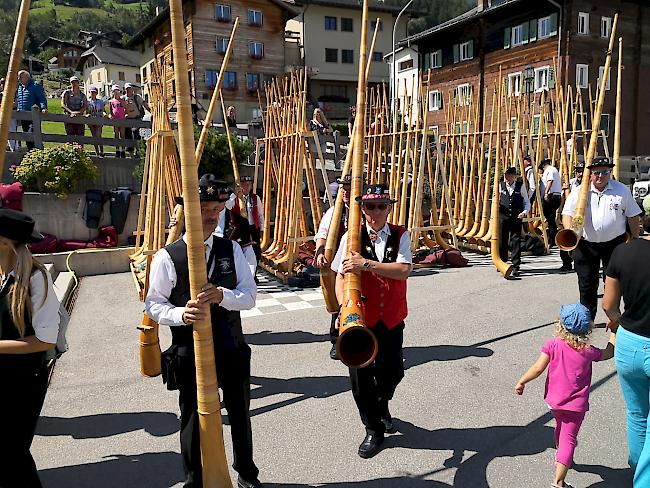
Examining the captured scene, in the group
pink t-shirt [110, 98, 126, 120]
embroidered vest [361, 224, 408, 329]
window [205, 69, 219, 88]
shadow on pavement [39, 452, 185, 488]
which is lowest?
shadow on pavement [39, 452, 185, 488]

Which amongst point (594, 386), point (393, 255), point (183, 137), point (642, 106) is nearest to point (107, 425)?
point (393, 255)

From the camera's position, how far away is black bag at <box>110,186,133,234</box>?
10.9m

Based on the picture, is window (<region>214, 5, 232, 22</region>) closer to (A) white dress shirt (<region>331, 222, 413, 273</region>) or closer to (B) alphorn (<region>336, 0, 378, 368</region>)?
(B) alphorn (<region>336, 0, 378, 368</region>)

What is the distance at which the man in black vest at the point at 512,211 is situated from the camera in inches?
367

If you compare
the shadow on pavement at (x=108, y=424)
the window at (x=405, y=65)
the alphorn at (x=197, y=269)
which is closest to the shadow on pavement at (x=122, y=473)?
the shadow on pavement at (x=108, y=424)

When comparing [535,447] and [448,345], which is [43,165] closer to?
[448,345]

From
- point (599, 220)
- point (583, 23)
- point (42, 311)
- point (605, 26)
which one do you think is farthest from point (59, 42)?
point (42, 311)

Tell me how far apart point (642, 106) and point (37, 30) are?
88.6 metres

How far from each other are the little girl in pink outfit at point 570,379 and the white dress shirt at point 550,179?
27.3 feet

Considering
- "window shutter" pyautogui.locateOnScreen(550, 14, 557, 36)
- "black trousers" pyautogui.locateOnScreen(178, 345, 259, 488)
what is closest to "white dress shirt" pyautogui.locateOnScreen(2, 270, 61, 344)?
"black trousers" pyautogui.locateOnScreen(178, 345, 259, 488)

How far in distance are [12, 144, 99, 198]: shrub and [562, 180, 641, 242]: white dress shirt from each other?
873cm

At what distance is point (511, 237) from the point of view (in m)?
9.57

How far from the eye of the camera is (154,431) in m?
3.96

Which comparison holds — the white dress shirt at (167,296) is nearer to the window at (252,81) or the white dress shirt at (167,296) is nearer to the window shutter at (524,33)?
the window shutter at (524,33)
